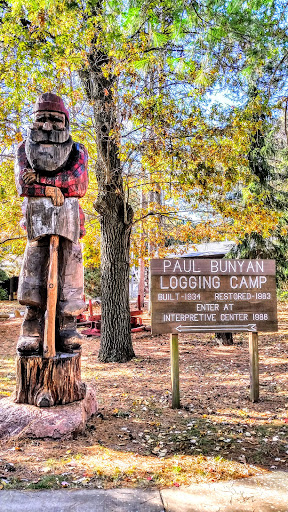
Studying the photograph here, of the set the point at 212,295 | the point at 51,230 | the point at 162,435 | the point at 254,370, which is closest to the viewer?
the point at 162,435

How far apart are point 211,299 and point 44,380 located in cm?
240

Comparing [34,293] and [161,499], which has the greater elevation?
[34,293]

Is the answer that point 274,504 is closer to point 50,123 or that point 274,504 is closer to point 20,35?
point 50,123

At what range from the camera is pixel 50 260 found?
4.50 metres

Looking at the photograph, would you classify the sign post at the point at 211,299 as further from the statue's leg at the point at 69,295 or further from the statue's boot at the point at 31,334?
the statue's boot at the point at 31,334

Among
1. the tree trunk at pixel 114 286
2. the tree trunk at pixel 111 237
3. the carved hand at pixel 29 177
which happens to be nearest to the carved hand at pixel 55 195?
the carved hand at pixel 29 177

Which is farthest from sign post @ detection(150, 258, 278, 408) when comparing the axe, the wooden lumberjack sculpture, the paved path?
the paved path

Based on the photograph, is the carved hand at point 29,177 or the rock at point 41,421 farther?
the carved hand at point 29,177

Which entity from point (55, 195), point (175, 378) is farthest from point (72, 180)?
point (175, 378)

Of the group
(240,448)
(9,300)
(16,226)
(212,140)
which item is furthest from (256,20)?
(9,300)

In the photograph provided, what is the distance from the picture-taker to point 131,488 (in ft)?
10.4

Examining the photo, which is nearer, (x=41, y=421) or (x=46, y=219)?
(x=41, y=421)

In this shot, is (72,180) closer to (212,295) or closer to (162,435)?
(212,295)

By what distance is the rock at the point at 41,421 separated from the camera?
412 centimetres
